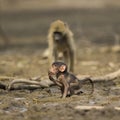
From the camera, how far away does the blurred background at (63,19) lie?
20.4m

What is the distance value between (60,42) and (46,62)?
220 centimetres

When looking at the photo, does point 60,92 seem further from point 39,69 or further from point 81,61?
point 81,61

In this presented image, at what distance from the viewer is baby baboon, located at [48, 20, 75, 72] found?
12.8 metres

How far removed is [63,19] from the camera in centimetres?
2548

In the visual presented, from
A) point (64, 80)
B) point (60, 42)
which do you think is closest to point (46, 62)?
point (60, 42)

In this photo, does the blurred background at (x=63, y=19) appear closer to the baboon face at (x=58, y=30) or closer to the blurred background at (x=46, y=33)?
the blurred background at (x=46, y=33)

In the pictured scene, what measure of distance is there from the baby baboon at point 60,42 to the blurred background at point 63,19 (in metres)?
4.87

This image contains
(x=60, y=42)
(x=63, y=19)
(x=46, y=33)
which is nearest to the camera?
(x=60, y=42)

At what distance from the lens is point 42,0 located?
125ft

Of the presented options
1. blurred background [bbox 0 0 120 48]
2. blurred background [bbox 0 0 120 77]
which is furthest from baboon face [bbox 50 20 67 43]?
blurred background [bbox 0 0 120 48]

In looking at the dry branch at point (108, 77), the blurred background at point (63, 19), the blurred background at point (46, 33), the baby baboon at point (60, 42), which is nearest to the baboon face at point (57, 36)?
the baby baboon at point (60, 42)

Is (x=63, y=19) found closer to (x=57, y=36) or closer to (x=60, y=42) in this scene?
(x=60, y=42)

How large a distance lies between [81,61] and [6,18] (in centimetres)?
1300

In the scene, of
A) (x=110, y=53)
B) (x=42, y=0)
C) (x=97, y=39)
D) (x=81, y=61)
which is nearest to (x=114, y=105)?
(x=81, y=61)
